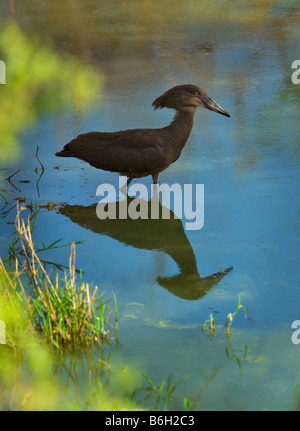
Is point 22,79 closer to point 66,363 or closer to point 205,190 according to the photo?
point 66,363

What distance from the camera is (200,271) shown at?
16.6ft

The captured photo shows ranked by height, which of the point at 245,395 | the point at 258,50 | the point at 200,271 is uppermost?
the point at 258,50

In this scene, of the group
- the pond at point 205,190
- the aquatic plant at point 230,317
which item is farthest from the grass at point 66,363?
the aquatic plant at point 230,317

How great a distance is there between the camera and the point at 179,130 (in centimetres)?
621

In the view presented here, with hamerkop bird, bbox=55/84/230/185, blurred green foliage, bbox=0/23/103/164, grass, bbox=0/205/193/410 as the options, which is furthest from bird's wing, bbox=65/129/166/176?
blurred green foliage, bbox=0/23/103/164

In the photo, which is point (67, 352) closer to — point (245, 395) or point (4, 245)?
point (245, 395)

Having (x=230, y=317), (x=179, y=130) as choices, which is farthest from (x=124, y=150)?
(x=230, y=317)

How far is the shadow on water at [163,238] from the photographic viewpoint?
191 inches

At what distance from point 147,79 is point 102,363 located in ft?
17.9

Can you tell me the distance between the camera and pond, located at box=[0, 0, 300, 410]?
4.07 meters

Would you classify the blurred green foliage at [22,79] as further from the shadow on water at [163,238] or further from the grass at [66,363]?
the shadow on water at [163,238]

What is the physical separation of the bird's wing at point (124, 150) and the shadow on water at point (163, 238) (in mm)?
298

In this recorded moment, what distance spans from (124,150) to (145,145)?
6.7 inches

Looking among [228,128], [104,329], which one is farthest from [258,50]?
[104,329]
